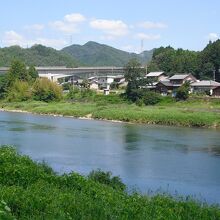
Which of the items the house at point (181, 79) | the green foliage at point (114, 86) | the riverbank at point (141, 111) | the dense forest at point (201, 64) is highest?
the dense forest at point (201, 64)

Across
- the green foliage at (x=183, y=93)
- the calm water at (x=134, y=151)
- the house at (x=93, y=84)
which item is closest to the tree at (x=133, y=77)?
the green foliage at (x=183, y=93)

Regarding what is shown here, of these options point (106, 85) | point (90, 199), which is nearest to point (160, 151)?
point (90, 199)

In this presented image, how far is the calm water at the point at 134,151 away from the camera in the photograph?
12410 mm

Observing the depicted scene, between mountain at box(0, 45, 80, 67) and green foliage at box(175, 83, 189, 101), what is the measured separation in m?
45.8

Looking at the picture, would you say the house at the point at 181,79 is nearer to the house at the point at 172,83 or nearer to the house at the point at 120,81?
the house at the point at 172,83

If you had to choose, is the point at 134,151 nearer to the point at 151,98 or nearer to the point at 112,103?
the point at 151,98

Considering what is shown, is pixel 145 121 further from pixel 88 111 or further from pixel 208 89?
pixel 208 89

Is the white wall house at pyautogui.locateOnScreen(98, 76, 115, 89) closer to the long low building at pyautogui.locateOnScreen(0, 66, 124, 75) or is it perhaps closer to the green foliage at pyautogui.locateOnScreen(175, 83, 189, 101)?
the long low building at pyautogui.locateOnScreen(0, 66, 124, 75)

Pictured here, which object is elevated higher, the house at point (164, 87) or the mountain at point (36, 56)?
the mountain at point (36, 56)

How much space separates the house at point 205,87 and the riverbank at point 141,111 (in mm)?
3002

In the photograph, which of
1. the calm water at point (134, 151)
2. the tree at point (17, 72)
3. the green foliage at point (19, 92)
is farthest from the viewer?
the tree at point (17, 72)

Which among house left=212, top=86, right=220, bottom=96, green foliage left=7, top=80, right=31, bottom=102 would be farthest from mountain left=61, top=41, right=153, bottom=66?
house left=212, top=86, right=220, bottom=96

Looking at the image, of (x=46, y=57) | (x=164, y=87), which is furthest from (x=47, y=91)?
(x=46, y=57)

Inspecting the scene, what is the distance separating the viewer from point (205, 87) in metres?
35.8
